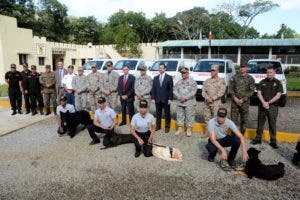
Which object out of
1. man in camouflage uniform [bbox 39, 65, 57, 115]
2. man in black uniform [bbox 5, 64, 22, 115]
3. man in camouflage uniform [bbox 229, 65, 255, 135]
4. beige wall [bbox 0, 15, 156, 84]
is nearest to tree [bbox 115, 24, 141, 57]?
beige wall [bbox 0, 15, 156, 84]

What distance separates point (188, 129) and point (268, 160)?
7.97 ft

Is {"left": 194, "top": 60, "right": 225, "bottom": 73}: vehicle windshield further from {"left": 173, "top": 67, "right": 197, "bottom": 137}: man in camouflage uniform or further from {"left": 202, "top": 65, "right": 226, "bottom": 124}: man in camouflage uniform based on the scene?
{"left": 202, "top": 65, "right": 226, "bottom": 124}: man in camouflage uniform

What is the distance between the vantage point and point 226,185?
5.16m

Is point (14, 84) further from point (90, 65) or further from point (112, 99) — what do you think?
point (90, 65)

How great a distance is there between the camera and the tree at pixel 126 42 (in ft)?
131

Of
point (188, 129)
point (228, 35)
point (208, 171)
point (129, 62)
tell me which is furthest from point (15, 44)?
point (228, 35)

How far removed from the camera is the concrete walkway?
9.30 m

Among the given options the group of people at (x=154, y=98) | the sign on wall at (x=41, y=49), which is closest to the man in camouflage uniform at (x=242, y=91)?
the group of people at (x=154, y=98)

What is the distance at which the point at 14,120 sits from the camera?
10406 millimetres

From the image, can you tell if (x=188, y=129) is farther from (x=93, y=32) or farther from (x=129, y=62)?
(x=93, y=32)

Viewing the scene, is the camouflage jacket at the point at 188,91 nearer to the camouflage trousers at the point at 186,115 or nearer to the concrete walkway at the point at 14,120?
the camouflage trousers at the point at 186,115

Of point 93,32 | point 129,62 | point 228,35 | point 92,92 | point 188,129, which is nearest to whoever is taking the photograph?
point 188,129

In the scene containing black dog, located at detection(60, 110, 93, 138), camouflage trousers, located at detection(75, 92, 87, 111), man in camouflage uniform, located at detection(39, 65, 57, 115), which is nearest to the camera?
black dog, located at detection(60, 110, 93, 138)

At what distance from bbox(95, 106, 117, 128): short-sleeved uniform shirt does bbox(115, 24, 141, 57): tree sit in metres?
33.5
